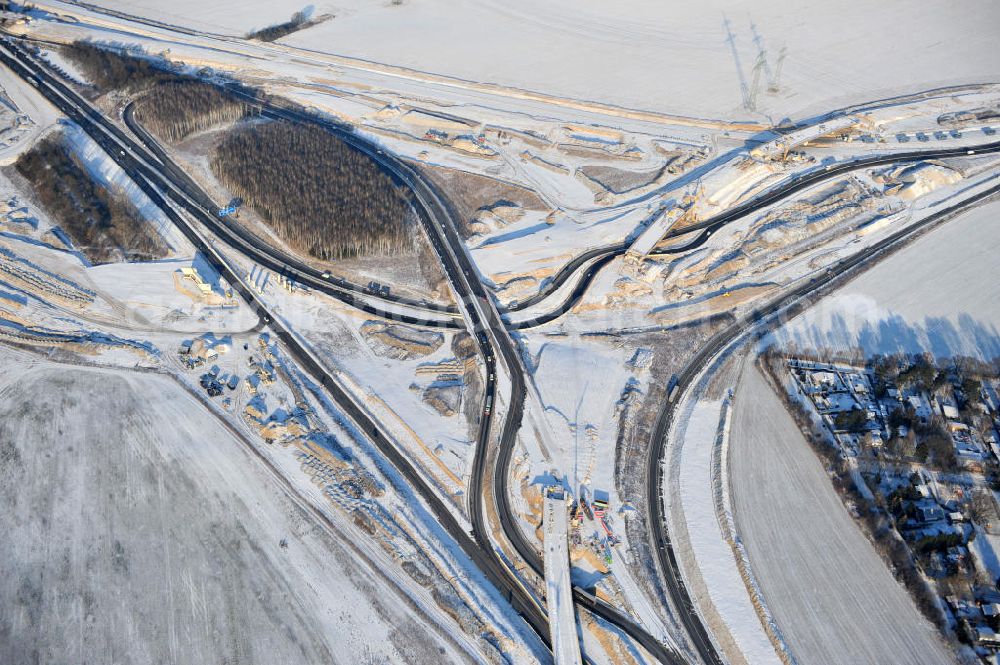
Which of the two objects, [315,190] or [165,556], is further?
[315,190]

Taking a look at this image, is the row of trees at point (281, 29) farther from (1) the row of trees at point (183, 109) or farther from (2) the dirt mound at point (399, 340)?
(2) the dirt mound at point (399, 340)

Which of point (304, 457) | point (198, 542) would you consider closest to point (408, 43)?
point (304, 457)

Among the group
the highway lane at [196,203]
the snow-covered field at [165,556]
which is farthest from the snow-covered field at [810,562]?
the highway lane at [196,203]

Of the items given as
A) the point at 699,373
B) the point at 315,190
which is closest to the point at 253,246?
the point at 315,190

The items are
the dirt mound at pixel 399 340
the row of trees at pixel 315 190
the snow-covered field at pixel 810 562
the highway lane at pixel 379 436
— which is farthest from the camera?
the row of trees at pixel 315 190

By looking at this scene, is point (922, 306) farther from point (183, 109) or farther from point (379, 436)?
point (183, 109)

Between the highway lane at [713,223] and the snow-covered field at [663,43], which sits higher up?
the snow-covered field at [663,43]

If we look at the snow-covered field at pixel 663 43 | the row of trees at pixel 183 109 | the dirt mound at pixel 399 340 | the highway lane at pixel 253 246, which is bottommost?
the dirt mound at pixel 399 340
